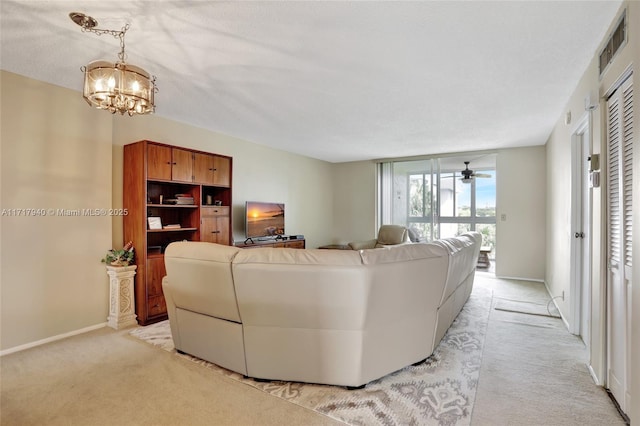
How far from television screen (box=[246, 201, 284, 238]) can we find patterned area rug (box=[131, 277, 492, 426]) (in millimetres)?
2639

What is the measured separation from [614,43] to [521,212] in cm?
454

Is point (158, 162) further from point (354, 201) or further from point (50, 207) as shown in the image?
point (354, 201)

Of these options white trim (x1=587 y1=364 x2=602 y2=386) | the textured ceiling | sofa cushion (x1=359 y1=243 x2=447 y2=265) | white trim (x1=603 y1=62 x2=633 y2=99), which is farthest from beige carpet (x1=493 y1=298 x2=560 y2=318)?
white trim (x1=603 y1=62 x2=633 y2=99)

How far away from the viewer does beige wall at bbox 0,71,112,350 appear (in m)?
2.81

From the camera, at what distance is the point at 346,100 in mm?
3535

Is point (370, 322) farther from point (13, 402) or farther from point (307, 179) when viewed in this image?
point (307, 179)

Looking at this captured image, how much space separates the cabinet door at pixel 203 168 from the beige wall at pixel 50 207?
3.15 feet

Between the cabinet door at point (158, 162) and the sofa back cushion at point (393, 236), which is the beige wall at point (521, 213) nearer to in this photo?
the sofa back cushion at point (393, 236)

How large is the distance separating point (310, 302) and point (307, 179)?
5306 millimetres

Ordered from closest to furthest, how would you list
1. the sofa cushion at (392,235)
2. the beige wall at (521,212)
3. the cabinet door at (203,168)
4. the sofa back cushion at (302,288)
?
1. the sofa back cushion at (302,288)
2. the cabinet door at (203,168)
3. the beige wall at (521,212)
4. the sofa cushion at (392,235)

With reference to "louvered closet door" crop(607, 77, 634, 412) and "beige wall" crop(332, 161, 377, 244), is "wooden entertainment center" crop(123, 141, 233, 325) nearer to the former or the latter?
"beige wall" crop(332, 161, 377, 244)

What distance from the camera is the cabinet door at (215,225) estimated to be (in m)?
4.16

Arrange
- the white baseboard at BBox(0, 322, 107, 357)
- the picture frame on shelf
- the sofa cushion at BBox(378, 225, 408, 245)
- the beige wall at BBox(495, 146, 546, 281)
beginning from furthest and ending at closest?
the sofa cushion at BBox(378, 225, 408, 245), the beige wall at BBox(495, 146, 546, 281), the picture frame on shelf, the white baseboard at BBox(0, 322, 107, 357)

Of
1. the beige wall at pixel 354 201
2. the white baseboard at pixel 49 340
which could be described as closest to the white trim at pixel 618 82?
the white baseboard at pixel 49 340
